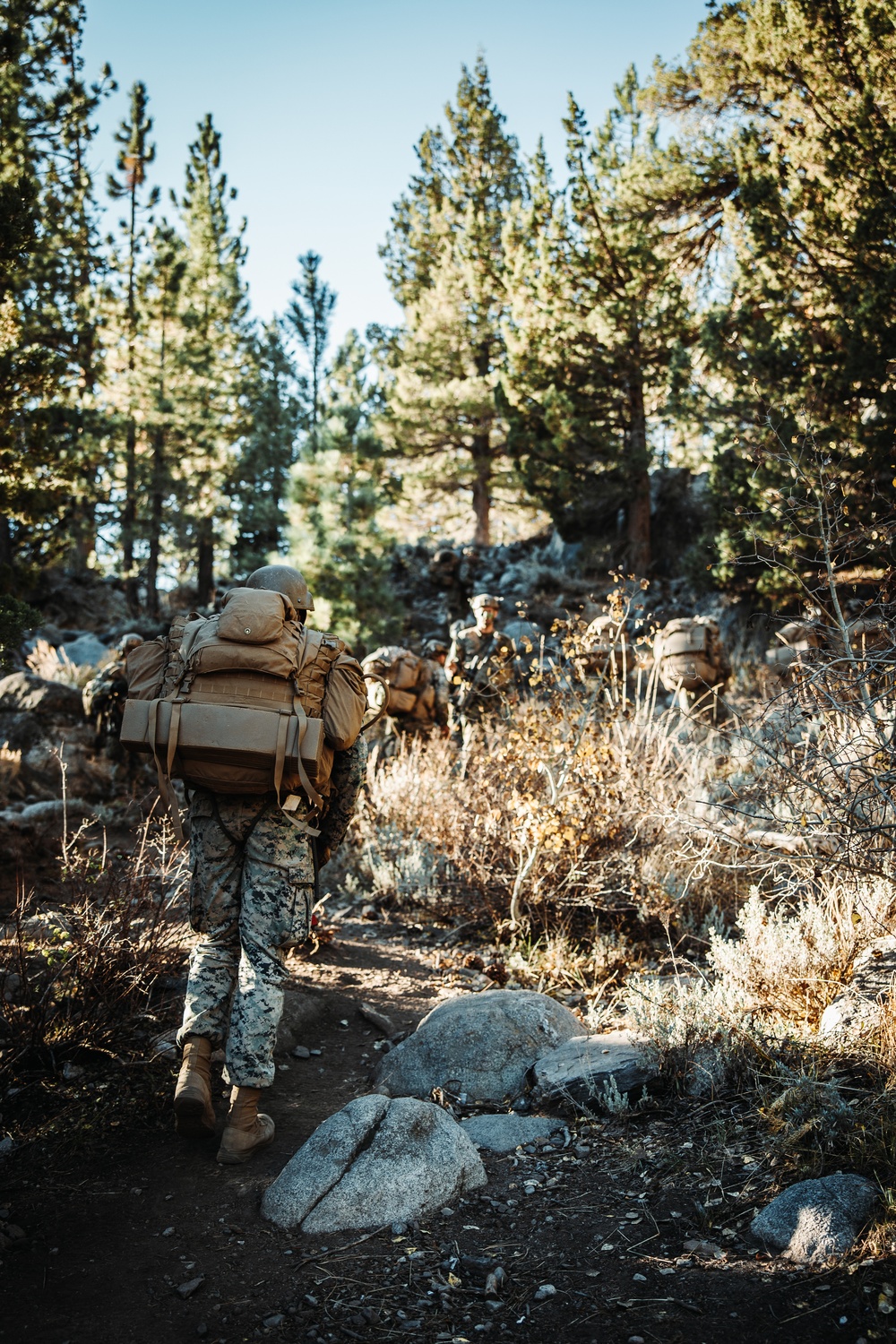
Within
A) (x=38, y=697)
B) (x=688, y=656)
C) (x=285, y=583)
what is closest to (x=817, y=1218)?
(x=285, y=583)

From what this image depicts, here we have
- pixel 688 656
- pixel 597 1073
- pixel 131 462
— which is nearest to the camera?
pixel 597 1073

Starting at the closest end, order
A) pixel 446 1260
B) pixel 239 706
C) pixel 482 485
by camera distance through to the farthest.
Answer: pixel 446 1260
pixel 239 706
pixel 482 485

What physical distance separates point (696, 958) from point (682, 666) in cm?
425

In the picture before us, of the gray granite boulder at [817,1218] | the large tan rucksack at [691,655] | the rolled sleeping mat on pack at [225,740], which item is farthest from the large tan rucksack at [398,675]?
the gray granite boulder at [817,1218]

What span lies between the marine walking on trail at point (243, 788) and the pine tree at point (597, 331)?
12.5 metres

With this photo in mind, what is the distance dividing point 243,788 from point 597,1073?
1686mm

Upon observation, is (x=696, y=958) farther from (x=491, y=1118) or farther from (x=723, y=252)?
(x=723, y=252)

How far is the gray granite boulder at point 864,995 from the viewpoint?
116 inches

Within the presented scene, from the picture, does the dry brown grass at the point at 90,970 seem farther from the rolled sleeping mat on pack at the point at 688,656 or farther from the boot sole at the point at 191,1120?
the rolled sleeping mat on pack at the point at 688,656

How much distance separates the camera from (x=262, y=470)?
820 inches

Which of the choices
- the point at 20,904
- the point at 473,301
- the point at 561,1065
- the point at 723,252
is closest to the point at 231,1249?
the point at 561,1065

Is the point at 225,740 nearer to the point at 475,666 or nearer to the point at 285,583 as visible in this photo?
the point at 285,583

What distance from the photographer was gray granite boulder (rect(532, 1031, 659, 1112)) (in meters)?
3.22

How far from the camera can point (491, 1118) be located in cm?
325
